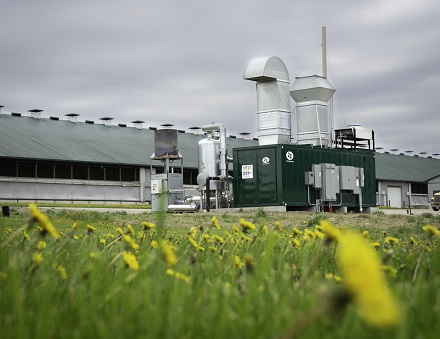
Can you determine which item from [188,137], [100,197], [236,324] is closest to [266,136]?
[100,197]

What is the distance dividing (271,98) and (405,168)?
41.9 meters

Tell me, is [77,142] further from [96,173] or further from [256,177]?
[256,177]

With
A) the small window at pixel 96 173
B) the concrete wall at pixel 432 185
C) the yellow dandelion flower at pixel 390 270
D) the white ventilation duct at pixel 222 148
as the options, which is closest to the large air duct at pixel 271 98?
the white ventilation duct at pixel 222 148

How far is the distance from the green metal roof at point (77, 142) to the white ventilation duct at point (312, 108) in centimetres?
1488

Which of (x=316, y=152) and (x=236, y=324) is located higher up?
(x=316, y=152)

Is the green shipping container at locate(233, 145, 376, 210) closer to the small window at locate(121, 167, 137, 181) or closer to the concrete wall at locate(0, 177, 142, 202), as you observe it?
the concrete wall at locate(0, 177, 142, 202)

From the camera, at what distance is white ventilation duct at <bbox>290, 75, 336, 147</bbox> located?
33969 millimetres

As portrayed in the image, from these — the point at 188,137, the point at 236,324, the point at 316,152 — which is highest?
the point at 188,137

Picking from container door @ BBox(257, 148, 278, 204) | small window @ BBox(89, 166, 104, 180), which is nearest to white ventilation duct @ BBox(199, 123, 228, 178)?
container door @ BBox(257, 148, 278, 204)

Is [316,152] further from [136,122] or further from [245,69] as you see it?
[136,122]

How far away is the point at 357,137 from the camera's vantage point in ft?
127

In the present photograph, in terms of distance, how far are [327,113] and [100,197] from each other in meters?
16.6

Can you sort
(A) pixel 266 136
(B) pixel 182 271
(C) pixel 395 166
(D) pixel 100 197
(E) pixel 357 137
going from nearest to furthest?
(B) pixel 182 271, (A) pixel 266 136, (E) pixel 357 137, (D) pixel 100 197, (C) pixel 395 166

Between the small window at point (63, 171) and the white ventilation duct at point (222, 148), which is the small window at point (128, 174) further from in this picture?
the white ventilation duct at point (222, 148)
